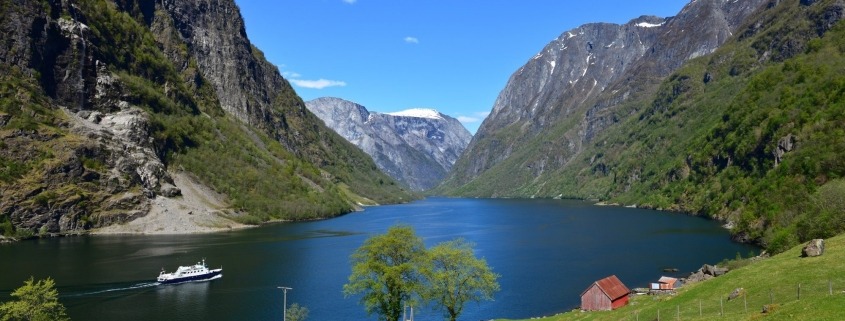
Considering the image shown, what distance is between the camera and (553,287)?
97125mm

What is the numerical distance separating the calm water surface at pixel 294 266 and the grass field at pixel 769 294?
26495 mm

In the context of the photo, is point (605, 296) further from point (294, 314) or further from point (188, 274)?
point (188, 274)

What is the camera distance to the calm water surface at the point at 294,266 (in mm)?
86188

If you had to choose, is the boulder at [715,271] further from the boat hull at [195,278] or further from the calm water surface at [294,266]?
the boat hull at [195,278]

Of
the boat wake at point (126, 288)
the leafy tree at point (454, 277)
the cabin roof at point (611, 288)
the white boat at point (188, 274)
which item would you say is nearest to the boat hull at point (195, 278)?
the white boat at point (188, 274)

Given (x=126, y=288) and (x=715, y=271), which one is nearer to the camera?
(x=715, y=271)

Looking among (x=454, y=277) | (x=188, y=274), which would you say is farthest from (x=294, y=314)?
(x=188, y=274)

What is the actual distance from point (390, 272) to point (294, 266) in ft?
207

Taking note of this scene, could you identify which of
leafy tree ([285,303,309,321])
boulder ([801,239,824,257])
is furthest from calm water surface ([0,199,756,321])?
boulder ([801,239,824,257])

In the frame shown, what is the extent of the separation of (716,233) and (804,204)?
4708 centimetres

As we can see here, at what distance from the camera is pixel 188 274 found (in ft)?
364

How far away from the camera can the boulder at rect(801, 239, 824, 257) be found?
5522 centimetres

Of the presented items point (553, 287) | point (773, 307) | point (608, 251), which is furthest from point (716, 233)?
point (773, 307)

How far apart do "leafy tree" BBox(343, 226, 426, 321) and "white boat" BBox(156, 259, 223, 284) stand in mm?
52917
